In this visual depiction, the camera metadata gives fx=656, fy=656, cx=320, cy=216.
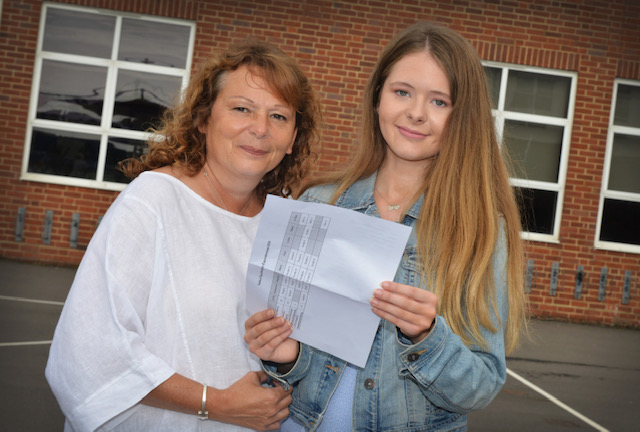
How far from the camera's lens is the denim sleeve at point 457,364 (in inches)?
67.3

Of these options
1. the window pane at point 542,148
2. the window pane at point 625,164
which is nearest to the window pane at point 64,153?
the window pane at point 542,148

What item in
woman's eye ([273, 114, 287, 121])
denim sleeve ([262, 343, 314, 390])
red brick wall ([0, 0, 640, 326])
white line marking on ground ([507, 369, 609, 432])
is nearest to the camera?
denim sleeve ([262, 343, 314, 390])

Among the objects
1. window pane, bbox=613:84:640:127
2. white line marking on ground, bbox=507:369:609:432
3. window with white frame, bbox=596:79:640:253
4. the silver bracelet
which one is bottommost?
white line marking on ground, bbox=507:369:609:432

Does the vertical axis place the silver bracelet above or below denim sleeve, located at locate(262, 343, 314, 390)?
below

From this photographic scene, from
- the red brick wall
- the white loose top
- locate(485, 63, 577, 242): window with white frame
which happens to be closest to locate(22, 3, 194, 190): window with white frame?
the red brick wall

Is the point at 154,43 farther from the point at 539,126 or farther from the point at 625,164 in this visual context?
the point at 625,164

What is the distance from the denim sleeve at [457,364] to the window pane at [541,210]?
8.38 m

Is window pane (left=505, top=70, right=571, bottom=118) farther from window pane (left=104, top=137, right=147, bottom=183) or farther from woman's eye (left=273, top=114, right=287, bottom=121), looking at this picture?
woman's eye (left=273, top=114, right=287, bottom=121)

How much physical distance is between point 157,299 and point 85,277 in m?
0.21

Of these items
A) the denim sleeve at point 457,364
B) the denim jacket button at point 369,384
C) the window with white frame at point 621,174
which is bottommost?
the denim jacket button at point 369,384

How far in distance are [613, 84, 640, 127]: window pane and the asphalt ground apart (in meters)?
3.30

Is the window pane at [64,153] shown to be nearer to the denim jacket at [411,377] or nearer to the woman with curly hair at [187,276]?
the woman with curly hair at [187,276]

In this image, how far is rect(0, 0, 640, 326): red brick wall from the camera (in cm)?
925

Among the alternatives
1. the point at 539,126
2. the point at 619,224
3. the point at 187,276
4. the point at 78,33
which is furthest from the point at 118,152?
the point at 187,276
